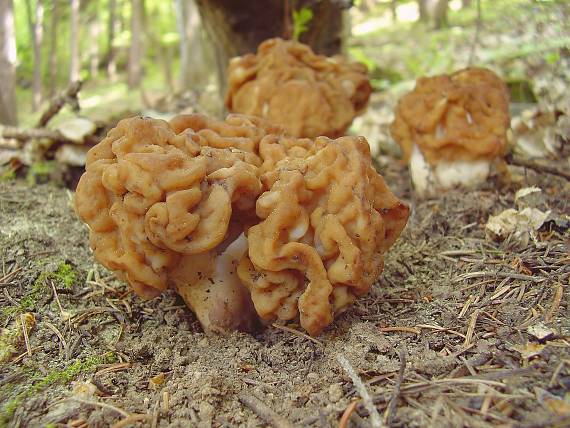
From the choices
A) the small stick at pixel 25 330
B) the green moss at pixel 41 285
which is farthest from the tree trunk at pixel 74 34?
the small stick at pixel 25 330

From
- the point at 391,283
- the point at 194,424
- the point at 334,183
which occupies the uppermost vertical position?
the point at 334,183

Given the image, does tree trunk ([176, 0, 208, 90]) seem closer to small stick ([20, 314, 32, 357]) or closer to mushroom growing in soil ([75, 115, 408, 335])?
mushroom growing in soil ([75, 115, 408, 335])

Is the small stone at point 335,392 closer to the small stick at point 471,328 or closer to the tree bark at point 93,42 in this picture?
the small stick at point 471,328

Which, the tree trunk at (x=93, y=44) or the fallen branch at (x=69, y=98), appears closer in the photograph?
the fallen branch at (x=69, y=98)

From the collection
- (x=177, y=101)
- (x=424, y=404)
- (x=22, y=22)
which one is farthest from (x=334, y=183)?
(x=22, y=22)

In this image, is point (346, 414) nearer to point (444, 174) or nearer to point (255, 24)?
point (444, 174)

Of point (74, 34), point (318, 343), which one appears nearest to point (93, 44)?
point (74, 34)

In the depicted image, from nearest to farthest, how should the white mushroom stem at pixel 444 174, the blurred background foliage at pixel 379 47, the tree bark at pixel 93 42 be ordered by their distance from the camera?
the white mushroom stem at pixel 444 174
the blurred background foliage at pixel 379 47
the tree bark at pixel 93 42

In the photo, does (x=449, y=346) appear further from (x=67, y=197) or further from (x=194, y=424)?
(x=67, y=197)
